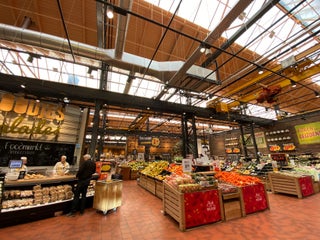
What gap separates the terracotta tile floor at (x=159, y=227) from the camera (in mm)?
2881

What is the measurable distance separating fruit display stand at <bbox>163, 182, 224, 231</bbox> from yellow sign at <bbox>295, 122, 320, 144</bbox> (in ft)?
45.4

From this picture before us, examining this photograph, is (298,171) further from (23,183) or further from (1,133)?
(1,133)

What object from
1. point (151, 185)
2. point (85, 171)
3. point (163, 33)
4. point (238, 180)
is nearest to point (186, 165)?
point (238, 180)

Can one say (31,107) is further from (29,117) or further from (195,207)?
(195,207)

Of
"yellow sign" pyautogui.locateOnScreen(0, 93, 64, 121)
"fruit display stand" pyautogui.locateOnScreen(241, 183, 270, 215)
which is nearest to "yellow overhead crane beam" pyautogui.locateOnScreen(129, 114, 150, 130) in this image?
"yellow sign" pyautogui.locateOnScreen(0, 93, 64, 121)

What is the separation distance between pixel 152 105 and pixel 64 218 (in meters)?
5.48

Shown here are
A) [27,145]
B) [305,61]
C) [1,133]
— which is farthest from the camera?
[305,61]

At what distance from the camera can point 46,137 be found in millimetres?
6438

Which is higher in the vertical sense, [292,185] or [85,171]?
[85,171]

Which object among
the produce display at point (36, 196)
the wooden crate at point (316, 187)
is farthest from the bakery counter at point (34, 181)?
the wooden crate at point (316, 187)

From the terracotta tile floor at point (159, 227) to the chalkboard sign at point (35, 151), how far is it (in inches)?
142

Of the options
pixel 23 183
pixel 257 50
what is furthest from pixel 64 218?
pixel 257 50

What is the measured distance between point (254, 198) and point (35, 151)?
8.32 m

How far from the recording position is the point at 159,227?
3.31 meters
